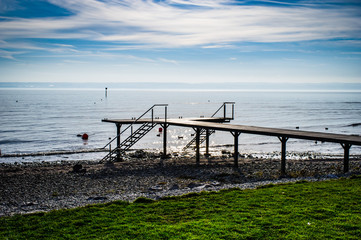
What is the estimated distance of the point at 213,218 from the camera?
30.5 ft

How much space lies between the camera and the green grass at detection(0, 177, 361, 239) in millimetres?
8188

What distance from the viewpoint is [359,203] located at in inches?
404

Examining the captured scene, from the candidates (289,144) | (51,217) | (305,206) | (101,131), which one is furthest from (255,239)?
(101,131)

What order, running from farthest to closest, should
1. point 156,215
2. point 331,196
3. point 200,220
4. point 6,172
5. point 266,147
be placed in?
point 266,147 < point 6,172 < point 331,196 < point 156,215 < point 200,220

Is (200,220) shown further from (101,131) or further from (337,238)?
(101,131)

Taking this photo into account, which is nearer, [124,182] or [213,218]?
[213,218]

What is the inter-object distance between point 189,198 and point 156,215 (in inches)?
83.7

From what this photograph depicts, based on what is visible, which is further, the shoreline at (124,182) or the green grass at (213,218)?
the shoreline at (124,182)

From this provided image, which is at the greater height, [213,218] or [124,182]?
[213,218]

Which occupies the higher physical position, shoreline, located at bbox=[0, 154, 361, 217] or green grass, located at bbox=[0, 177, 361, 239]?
green grass, located at bbox=[0, 177, 361, 239]

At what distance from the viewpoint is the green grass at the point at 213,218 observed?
819 cm

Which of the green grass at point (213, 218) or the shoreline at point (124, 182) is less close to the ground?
the green grass at point (213, 218)

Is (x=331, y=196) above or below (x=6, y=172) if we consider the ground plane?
above

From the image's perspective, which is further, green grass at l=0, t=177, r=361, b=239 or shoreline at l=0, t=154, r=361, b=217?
shoreline at l=0, t=154, r=361, b=217
